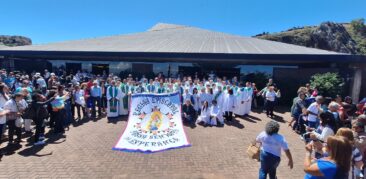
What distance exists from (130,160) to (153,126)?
1.91 m

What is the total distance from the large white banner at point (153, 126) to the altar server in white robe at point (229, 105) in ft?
9.16

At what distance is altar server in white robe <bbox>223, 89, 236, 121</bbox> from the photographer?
11039mm

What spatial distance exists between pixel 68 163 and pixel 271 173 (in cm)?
482

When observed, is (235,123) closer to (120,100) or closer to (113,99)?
(120,100)

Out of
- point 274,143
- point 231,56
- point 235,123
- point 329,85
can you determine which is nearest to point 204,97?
point 235,123

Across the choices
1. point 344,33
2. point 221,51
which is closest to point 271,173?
point 221,51

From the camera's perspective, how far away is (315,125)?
8016 mm

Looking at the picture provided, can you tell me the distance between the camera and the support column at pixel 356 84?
15.0 m

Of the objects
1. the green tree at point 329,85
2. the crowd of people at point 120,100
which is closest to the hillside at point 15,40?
the crowd of people at point 120,100

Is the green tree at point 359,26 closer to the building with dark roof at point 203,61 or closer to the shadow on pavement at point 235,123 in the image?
the building with dark roof at point 203,61

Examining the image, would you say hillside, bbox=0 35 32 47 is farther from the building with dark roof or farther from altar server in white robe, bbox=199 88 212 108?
altar server in white robe, bbox=199 88 212 108

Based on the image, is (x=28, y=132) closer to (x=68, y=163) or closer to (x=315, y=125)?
(x=68, y=163)

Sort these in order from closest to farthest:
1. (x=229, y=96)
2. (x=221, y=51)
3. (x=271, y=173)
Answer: (x=271, y=173)
(x=229, y=96)
(x=221, y=51)

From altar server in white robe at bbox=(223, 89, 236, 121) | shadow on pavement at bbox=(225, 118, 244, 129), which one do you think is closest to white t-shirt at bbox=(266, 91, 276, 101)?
altar server in white robe at bbox=(223, 89, 236, 121)
